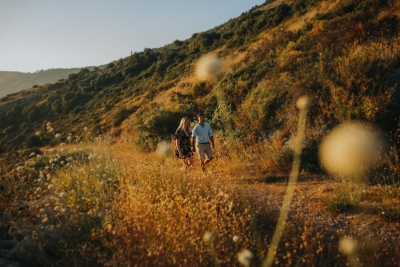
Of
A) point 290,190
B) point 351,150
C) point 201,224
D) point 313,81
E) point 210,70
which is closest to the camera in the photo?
point 201,224

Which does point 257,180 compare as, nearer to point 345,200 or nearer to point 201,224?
point 345,200

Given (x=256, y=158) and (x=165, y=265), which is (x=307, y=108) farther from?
(x=165, y=265)

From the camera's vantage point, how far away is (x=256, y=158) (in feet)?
25.7

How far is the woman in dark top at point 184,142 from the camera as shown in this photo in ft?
24.8

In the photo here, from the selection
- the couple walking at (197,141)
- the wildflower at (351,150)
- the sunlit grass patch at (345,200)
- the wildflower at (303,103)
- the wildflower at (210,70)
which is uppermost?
the wildflower at (210,70)

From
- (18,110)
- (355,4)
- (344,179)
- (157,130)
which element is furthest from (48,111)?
(344,179)

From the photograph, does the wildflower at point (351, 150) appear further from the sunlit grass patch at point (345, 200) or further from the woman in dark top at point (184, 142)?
the woman in dark top at point (184, 142)

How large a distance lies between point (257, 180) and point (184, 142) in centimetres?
230

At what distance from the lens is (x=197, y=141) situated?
739cm

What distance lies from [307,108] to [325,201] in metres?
3.52

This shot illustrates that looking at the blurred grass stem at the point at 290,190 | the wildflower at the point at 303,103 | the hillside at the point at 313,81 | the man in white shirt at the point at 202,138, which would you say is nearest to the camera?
the blurred grass stem at the point at 290,190

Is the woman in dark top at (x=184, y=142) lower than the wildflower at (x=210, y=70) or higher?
lower

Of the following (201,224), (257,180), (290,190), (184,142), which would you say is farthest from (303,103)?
(201,224)

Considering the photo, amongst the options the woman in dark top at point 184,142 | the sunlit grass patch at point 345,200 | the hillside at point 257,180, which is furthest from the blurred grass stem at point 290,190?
the woman in dark top at point 184,142
